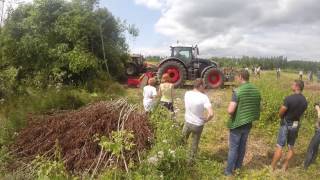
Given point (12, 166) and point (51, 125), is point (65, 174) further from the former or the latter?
point (51, 125)

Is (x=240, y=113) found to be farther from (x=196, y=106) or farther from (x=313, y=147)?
(x=313, y=147)

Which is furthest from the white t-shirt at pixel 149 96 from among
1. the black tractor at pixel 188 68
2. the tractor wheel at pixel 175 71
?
the tractor wheel at pixel 175 71

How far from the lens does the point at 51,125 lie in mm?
8344

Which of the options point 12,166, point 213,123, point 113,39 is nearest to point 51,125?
point 12,166

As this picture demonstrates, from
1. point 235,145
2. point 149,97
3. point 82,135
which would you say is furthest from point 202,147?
point 82,135

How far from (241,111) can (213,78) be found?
38.5 ft

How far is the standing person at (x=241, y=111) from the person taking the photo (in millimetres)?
6996

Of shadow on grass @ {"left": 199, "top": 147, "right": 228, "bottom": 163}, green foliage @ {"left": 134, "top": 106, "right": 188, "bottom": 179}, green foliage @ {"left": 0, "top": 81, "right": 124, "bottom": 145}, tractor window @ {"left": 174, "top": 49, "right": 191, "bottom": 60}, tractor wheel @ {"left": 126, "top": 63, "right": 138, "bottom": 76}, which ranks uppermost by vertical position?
tractor window @ {"left": 174, "top": 49, "right": 191, "bottom": 60}

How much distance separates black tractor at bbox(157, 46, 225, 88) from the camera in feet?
60.2

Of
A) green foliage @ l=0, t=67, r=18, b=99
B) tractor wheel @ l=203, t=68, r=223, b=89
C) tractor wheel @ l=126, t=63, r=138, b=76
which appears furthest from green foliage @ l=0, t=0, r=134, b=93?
tractor wheel @ l=203, t=68, r=223, b=89

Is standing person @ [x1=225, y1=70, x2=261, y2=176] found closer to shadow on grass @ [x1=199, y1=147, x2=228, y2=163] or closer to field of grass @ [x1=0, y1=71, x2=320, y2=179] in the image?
field of grass @ [x1=0, y1=71, x2=320, y2=179]

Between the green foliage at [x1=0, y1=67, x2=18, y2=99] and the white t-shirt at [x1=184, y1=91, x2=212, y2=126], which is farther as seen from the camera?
the green foliage at [x1=0, y1=67, x2=18, y2=99]

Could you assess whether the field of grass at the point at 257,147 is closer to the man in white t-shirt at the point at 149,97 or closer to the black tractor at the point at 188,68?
the man in white t-shirt at the point at 149,97

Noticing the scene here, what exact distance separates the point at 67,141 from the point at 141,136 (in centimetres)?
136
